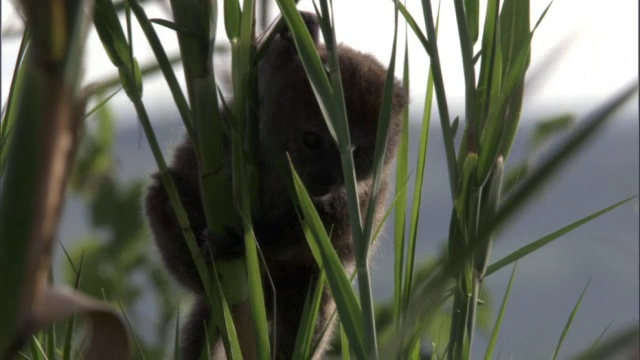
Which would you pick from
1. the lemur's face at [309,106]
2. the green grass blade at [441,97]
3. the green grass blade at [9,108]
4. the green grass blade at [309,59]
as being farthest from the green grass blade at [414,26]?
the lemur's face at [309,106]

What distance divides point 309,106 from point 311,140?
12 centimetres

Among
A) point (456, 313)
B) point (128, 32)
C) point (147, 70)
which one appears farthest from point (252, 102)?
point (456, 313)

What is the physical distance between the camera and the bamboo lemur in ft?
8.70

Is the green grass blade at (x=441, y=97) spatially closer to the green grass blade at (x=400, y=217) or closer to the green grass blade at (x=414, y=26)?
the green grass blade at (x=414, y=26)

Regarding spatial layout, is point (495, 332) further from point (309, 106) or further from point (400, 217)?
point (309, 106)

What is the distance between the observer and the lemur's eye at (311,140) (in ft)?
9.95

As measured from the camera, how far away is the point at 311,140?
304 cm

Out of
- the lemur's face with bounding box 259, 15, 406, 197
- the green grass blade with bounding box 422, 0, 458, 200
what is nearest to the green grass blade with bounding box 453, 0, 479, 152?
the green grass blade with bounding box 422, 0, 458, 200

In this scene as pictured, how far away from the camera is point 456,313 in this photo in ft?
4.75

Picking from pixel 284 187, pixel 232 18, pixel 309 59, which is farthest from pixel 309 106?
pixel 309 59

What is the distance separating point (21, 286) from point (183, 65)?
98 centimetres

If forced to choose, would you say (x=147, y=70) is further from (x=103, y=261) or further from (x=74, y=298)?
(x=103, y=261)

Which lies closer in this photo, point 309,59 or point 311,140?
point 309,59

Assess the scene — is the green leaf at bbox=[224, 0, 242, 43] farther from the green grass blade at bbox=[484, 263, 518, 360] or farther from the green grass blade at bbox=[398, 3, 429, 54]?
the green grass blade at bbox=[484, 263, 518, 360]
